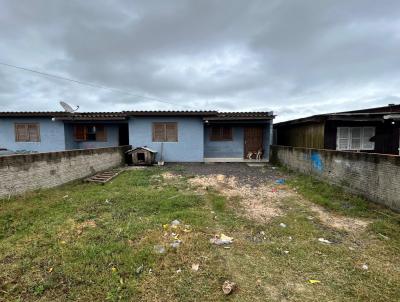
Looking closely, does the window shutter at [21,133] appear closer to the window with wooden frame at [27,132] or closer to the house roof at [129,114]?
Result: the window with wooden frame at [27,132]

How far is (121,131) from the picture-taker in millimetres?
14148

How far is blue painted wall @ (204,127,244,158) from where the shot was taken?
13602 mm

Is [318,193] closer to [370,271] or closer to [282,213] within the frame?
[282,213]

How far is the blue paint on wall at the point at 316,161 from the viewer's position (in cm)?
763

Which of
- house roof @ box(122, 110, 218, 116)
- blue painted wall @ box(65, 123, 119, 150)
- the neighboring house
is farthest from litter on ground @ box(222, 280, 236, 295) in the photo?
blue painted wall @ box(65, 123, 119, 150)

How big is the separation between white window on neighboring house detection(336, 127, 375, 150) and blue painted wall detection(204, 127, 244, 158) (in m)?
5.30

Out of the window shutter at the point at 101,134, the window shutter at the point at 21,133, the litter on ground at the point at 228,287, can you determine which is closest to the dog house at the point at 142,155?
the window shutter at the point at 101,134

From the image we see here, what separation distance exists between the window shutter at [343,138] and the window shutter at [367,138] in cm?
80

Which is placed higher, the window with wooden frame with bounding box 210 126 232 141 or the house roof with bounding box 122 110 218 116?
the house roof with bounding box 122 110 218 116

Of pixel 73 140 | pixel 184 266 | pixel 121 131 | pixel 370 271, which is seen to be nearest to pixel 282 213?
pixel 370 271

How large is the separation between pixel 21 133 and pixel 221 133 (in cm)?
1178

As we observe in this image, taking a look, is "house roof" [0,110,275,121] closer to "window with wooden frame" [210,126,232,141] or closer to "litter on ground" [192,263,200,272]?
"window with wooden frame" [210,126,232,141]

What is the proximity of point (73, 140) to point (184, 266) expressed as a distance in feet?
44.2

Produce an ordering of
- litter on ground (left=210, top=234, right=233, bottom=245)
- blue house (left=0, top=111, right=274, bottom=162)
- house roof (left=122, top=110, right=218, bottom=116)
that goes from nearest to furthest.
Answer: litter on ground (left=210, top=234, right=233, bottom=245)
house roof (left=122, top=110, right=218, bottom=116)
blue house (left=0, top=111, right=274, bottom=162)
